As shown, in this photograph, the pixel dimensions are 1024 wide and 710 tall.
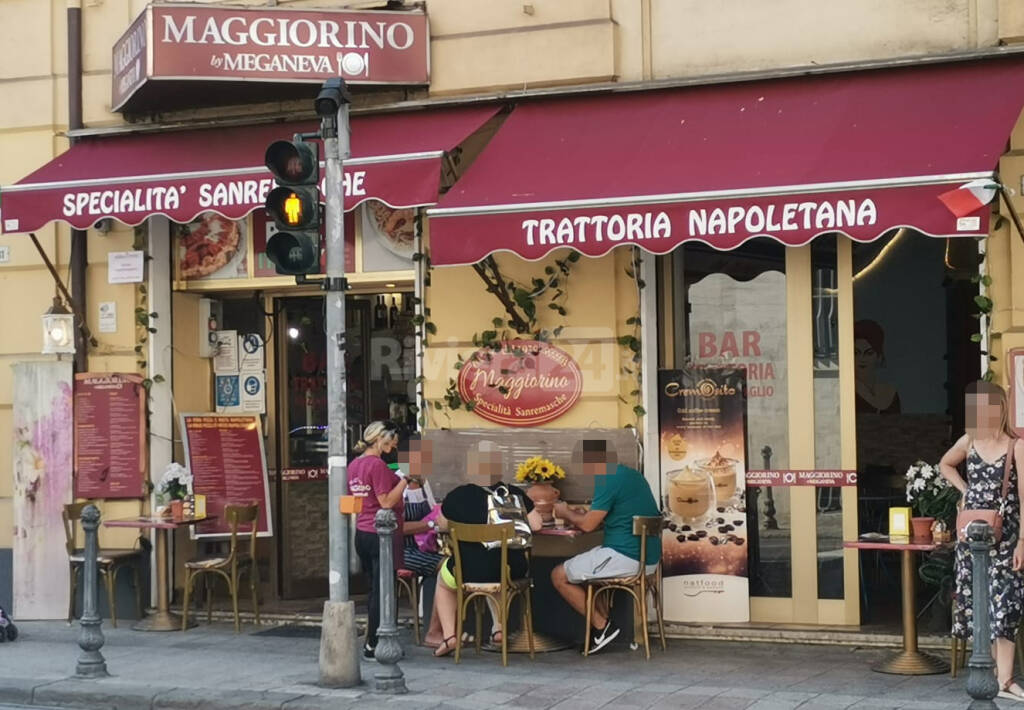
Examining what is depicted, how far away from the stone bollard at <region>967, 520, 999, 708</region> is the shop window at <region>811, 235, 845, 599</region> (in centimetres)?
303

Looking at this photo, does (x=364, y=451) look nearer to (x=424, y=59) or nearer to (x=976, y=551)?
(x=424, y=59)

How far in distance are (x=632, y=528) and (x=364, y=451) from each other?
195 centimetres

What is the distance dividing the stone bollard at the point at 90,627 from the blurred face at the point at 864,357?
5520 millimetres

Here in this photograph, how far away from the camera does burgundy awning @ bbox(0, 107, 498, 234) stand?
10617 mm

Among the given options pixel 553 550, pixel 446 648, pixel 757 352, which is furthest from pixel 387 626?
pixel 757 352

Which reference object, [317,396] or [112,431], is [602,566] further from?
[112,431]

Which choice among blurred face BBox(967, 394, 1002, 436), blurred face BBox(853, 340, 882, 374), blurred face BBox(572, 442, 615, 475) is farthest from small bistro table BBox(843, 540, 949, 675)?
blurred face BBox(853, 340, 882, 374)

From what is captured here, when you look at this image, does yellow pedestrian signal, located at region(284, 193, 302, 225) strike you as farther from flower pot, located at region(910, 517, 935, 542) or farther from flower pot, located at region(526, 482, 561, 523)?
flower pot, located at region(910, 517, 935, 542)

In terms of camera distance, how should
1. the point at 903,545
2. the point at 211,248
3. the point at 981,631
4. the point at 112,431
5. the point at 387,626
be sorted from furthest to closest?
the point at 211,248
the point at 112,431
the point at 903,545
the point at 387,626
the point at 981,631

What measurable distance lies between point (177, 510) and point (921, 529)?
5.73 metres

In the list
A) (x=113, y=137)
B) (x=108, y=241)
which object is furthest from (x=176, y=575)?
(x=113, y=137)

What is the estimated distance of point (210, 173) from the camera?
1127 centimetres

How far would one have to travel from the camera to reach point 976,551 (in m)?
7.50

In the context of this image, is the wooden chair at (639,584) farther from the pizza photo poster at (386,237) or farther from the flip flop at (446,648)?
the pizza photo poster at (386,237)
